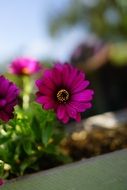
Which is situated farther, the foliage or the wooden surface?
the foliage

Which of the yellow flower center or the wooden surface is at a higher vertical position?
the yellow flower center

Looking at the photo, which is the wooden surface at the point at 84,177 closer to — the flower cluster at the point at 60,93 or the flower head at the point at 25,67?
the flower cluster at the point at 60,93

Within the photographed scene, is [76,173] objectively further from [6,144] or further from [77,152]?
[77,152]

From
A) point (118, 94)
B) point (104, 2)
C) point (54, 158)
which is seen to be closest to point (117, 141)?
point (54, 158)

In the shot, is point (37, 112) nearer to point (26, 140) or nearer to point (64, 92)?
point (26, 140)

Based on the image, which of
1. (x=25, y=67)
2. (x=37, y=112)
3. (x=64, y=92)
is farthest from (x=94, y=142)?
(x=64, y=92)

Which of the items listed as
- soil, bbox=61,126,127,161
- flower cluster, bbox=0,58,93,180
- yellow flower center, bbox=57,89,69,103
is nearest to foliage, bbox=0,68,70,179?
flower cluster, bbox=0,58,93,180

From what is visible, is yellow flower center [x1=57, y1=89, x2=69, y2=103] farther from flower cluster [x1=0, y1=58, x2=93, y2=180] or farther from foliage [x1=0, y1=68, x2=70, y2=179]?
foliage [x1=0, y1=68, x2=70, y2=179]
